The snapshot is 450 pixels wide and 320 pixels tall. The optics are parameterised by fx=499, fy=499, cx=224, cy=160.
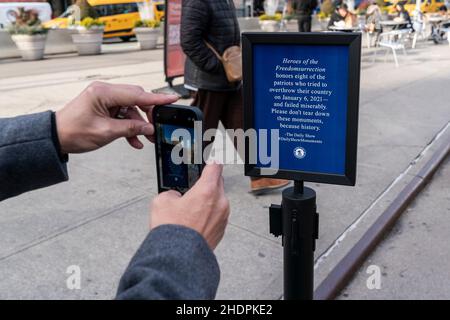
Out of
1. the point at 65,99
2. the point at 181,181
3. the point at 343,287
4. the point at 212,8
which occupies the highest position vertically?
the point at 212,8

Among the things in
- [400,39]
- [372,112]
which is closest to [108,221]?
[372,112]

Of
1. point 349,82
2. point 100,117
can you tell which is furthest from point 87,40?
point 100,117

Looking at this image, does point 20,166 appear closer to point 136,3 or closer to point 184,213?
point 184,213

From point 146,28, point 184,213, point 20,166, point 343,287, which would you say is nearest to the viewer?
point 184,213

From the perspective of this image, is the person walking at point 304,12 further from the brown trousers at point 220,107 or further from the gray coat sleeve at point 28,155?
the gray coat sleeve at point 28,155

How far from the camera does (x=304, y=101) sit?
219 centimetres

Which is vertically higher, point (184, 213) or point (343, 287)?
point (184, 213)

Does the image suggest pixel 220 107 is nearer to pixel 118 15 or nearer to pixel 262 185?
pixel 262 185

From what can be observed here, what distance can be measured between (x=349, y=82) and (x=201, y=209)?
112cm

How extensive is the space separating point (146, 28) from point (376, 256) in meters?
15.2

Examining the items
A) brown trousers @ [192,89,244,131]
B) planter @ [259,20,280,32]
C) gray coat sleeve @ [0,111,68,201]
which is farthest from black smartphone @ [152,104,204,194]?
planter @ [259,20,280,32]

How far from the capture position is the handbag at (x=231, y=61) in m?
4.00

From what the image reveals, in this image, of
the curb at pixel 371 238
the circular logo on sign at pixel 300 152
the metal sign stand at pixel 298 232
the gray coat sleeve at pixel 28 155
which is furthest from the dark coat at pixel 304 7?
the gray coat sleeve at pixel 28 155

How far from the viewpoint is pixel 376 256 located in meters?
3.65
